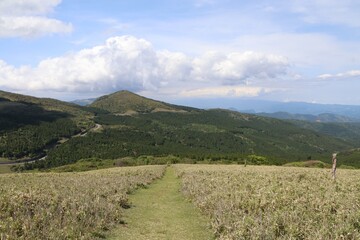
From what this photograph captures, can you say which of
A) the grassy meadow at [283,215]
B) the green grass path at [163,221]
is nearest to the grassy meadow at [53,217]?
the green grass path at [163,221]

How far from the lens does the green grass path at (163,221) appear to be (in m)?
15.9

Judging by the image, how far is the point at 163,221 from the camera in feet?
62.3

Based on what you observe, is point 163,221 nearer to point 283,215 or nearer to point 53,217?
point 53,217

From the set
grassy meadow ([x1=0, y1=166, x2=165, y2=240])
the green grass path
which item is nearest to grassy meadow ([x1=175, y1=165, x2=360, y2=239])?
the green grass path

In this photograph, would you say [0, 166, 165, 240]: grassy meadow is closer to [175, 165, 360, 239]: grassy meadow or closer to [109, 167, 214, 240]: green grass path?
[109, 167, 214, 240]: green grass path

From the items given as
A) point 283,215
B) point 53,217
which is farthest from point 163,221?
point 283,215

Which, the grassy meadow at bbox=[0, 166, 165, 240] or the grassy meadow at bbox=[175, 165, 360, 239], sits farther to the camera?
the grassy meadow at bbox=[0, 166, 165, 240]

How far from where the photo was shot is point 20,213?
14.9 m

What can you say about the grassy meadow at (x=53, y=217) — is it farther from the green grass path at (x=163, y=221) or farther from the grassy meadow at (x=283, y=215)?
the grassy meadow at (x=283, y=215)

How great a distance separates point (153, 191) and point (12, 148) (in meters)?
180

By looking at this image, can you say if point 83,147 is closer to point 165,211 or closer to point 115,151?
point 115,151

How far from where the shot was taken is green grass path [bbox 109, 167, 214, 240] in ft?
52.2

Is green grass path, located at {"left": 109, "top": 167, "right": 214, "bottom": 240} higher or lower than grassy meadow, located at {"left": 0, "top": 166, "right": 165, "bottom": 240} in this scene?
lower

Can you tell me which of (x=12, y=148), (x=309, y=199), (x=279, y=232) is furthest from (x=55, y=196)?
(x=12, y=148)
